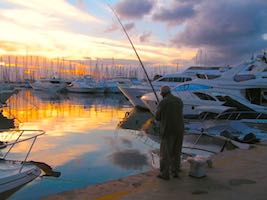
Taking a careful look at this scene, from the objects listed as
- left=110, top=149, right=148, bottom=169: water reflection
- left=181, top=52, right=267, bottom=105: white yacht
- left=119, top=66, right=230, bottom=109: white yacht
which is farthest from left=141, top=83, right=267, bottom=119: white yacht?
left=119, top=66, right=230, bottom=109: white yacht

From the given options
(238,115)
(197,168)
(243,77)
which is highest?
(243,77)

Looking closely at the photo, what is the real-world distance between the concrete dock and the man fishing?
32 cm

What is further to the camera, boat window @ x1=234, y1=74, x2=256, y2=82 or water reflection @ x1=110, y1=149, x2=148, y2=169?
boat window @ x1=234, y1=74, x2=256, y2=82

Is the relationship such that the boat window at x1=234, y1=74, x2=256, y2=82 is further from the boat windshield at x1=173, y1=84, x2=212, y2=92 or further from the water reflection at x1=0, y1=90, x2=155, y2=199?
the water reflection at x1=0, y1=90, x2=155, y2=199

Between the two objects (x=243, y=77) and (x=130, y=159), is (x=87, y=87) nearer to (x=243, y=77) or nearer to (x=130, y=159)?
(x=243, y=77)

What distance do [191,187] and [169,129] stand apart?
1.09 meters

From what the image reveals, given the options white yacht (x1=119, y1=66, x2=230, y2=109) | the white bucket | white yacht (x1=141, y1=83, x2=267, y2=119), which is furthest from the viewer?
white yacht (x1=119, y1=66, x2=230, y2=109)

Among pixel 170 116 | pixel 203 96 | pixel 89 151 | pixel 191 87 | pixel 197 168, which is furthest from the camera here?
pixel 191 87

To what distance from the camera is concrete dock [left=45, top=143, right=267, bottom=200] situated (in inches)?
243

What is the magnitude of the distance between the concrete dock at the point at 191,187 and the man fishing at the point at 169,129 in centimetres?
32

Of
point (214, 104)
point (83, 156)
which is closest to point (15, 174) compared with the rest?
point (83, 156)

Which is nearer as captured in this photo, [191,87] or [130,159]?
[130,159]

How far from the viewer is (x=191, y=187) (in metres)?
6.58

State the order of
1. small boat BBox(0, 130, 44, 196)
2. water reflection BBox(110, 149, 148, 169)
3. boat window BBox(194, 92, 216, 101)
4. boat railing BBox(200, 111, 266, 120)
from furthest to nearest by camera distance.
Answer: boat window BBox(194, 92, 216, 101), boat railing BBox(200, 111, 266, 120), water reflection BBox(110, 149, 148, 169), small boat BBox(0, 130, 44, 196)
